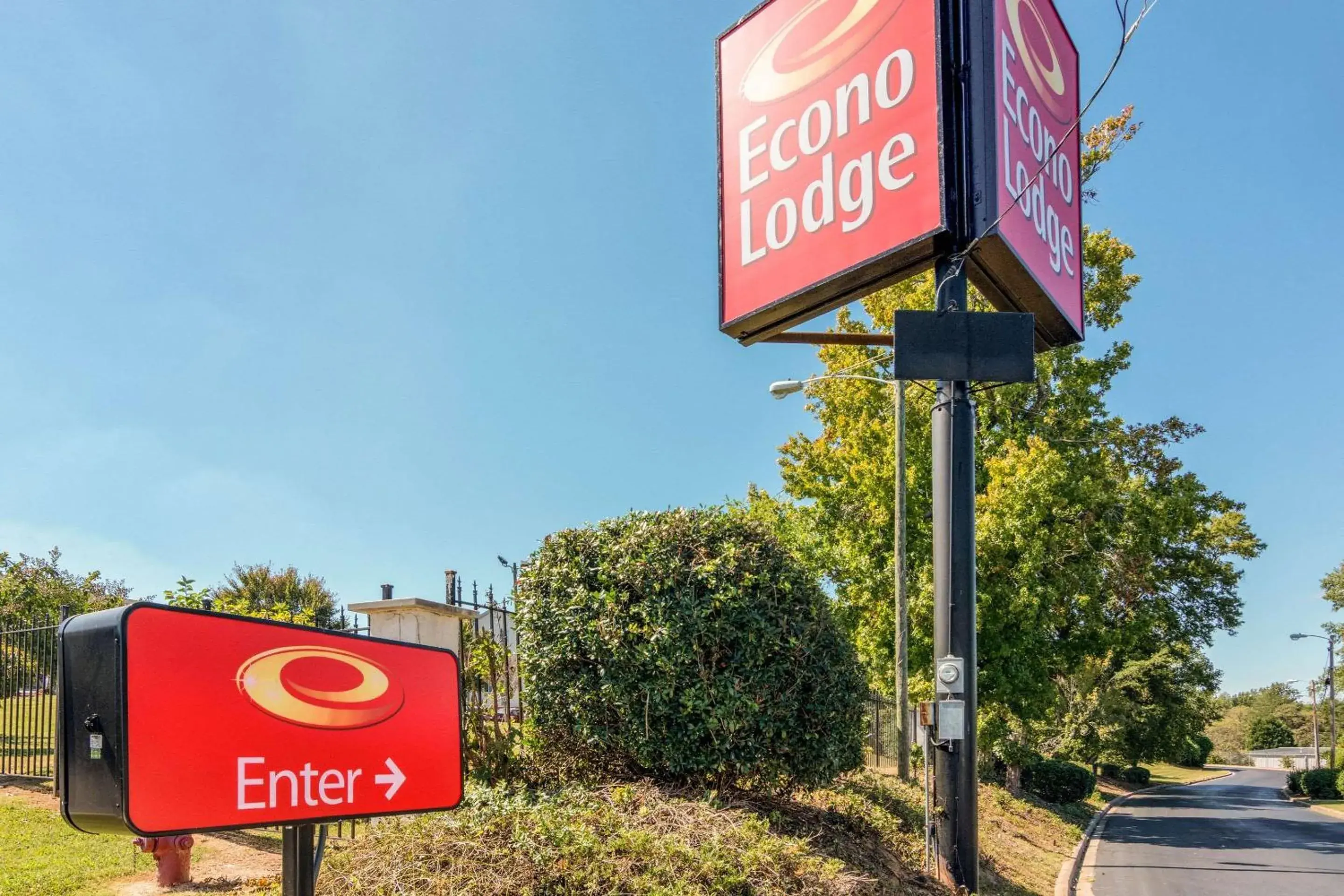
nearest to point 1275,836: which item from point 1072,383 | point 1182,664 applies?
point 1072,383

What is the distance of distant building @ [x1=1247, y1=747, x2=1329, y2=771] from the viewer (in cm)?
7425

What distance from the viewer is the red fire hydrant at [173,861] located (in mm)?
6262

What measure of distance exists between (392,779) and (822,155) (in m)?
7.36

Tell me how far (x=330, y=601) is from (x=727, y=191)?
29909mm

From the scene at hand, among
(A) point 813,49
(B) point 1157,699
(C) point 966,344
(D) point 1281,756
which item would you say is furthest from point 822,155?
(D) point 1281,756

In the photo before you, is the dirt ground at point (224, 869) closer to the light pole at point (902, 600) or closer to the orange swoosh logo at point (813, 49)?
the orange swoosh logo at point (813, 49)

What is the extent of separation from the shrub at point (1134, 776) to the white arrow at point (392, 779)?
47890 mm

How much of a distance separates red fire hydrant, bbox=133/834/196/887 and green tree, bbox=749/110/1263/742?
45.3ft

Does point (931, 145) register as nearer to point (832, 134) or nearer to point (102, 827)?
point (832, 134)

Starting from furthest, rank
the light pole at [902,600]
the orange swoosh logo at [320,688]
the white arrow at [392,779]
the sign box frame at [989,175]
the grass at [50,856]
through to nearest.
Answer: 1. the light pole at [902,600]
2. the sign box frame at [989,175]
3. the grass at [50,856]
4. the white arrow at [392,779]
5. the orange swoosh logo at [320,688]

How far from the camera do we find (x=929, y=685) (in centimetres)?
1830

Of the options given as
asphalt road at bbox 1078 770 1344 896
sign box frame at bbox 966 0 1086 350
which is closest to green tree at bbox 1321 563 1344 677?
asphalt road at bbox 1078 770 1344 896

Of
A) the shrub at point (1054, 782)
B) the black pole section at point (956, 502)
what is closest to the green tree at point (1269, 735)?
the shrub at point (1054, 782)

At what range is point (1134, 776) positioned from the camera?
4450 centimetres
